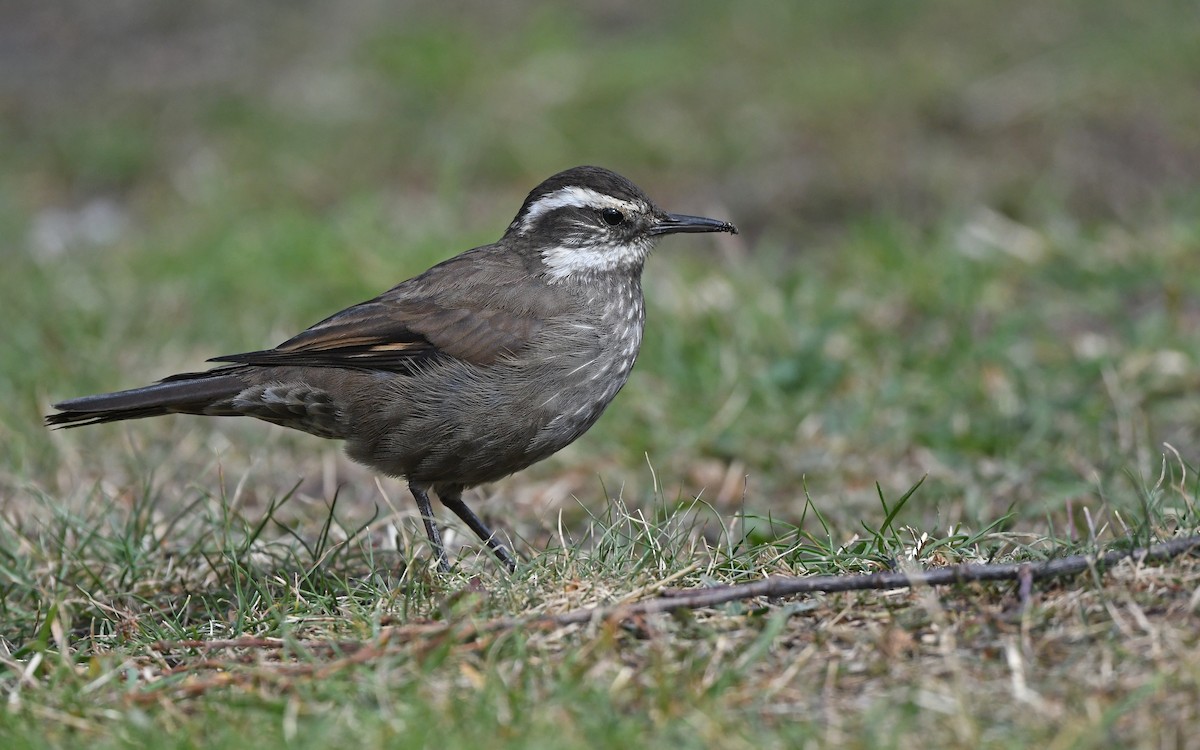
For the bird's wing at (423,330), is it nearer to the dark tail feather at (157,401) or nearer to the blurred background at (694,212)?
the dark tail feather at (157,401)

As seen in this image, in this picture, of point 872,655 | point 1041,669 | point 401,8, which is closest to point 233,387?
point 872,655

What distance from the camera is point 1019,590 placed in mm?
4047

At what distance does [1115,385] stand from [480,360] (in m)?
3.42

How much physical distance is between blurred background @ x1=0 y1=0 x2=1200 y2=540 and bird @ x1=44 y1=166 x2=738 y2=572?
0.38 m

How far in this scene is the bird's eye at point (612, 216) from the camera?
631 cm

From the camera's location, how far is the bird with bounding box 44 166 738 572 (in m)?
5.61

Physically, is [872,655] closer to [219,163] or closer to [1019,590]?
[1019,590]

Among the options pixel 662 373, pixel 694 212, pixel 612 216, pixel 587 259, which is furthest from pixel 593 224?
pixel 694 212

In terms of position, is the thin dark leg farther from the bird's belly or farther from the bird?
the bird's belly

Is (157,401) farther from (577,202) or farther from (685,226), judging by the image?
(685,226)

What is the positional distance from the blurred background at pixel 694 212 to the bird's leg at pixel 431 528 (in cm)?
50

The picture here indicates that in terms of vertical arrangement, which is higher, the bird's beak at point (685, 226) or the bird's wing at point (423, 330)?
the bird's beak at point (685, 226)

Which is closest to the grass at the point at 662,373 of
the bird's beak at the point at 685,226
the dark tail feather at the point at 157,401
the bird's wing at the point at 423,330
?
the dark tail feather at the point at 157,401

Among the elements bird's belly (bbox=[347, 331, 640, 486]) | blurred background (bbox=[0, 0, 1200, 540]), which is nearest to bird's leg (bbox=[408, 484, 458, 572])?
bird's belly (bbox=[347, 331, 640, 486])
